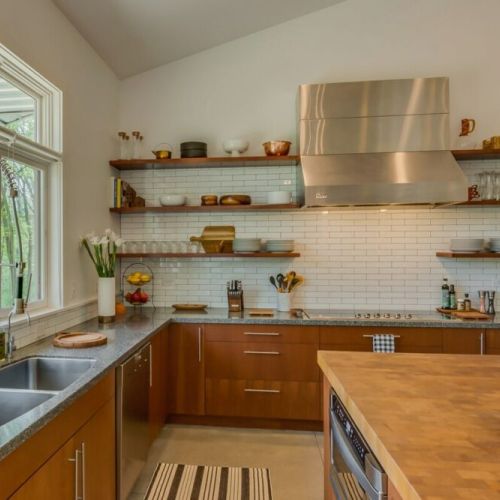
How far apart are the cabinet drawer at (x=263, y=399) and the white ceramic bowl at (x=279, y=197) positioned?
4.87 feet

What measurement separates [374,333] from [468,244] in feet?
3.80

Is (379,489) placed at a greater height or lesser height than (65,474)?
greater

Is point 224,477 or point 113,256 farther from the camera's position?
point 113,256

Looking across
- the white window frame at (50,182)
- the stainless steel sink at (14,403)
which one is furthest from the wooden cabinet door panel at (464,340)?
the white window frame at (50,182)

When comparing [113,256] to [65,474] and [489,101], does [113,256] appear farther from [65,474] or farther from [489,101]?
[489,101]

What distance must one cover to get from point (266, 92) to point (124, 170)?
1.54m

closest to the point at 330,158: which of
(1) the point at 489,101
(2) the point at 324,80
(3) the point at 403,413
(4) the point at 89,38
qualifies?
(2) the point at 324,80

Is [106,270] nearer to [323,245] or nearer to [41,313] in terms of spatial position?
[41,313]

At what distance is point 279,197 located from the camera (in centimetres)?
336

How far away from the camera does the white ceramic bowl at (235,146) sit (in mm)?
3426

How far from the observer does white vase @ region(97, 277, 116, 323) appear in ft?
9.35

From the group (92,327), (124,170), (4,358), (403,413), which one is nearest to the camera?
(403,413)

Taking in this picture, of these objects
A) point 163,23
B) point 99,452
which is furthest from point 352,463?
point 163,23

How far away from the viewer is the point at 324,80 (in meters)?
3.59
